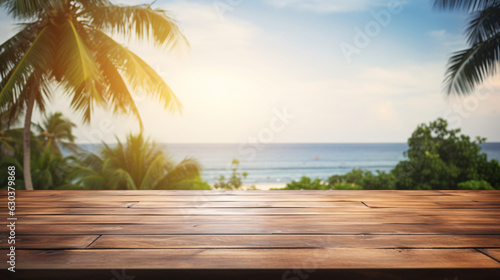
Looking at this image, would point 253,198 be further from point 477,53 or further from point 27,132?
point 27,132

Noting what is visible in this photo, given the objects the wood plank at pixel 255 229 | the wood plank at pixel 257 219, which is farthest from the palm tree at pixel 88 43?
the wood plank at pixel 255 229

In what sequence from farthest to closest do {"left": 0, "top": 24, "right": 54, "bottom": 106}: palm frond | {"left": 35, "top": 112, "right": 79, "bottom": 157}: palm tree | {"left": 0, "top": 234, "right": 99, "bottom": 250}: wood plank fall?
{"left": 35, "top": 112, "right": 79, "bottom": 157}: palm tree → {"left": 0, "top": 24, "right": 54, "bottom": 106}: palm frond → {"left": 0, "top": 234, "right": 99, "bottom": 250}: wood plank

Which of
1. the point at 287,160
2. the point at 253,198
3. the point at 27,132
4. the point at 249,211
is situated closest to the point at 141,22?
the point at 27,132

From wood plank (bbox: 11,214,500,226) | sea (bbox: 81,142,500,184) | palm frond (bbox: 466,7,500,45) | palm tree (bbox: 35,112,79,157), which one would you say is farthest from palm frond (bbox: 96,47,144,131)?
sea (bbox: 81,142,500,184)

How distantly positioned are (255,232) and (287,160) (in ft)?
81.7

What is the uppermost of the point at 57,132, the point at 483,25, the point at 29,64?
the point at 483,25

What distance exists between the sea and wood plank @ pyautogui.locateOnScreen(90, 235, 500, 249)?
54.6 ft

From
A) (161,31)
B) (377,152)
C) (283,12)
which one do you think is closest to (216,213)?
(161,31)

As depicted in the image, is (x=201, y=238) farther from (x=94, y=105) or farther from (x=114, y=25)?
(x=114, y=25)

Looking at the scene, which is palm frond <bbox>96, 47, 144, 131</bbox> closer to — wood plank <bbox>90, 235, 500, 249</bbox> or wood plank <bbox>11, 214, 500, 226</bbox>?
wood plank <bbox>11, 214, 500, 226</bbox>

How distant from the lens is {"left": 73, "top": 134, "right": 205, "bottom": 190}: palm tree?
229 inches

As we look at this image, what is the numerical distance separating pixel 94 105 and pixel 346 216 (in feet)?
Result: 15.3

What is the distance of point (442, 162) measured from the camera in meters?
6.67
